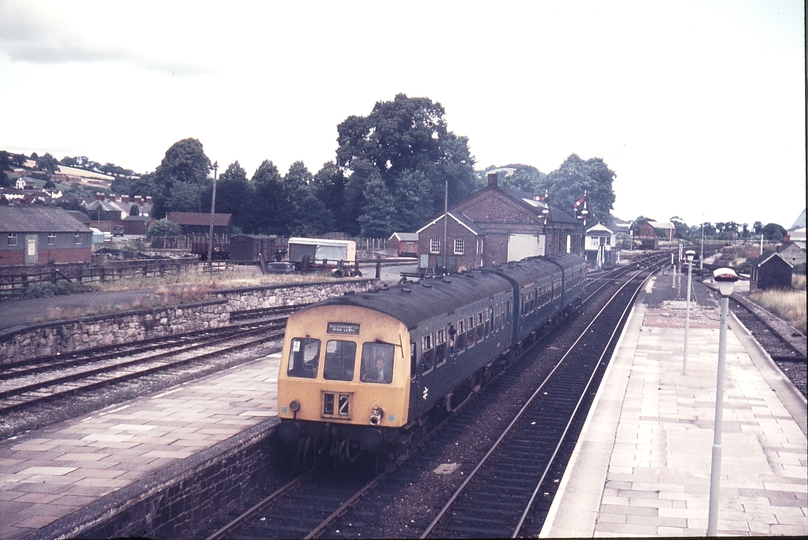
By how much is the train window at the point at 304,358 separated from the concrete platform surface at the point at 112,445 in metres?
1.65

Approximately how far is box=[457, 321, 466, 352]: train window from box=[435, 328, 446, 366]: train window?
3.70 ft

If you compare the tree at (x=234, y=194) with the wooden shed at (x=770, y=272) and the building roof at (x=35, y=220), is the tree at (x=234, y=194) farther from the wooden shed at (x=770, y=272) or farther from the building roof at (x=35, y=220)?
the wooden shed at (x=770, y=272)

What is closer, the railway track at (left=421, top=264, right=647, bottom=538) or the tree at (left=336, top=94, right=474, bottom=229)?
the railway track at (left=421, top=264, right=647, bottom=538)

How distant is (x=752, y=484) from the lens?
11.1 metres

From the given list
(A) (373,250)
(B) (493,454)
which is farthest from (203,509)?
(A) (373,250)

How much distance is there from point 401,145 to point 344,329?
130ft

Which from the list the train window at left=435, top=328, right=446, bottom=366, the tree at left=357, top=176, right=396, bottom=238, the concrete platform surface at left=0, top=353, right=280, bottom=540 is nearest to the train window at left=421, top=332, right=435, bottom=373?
the train window at left=435, top=328, right=446, bottom=366

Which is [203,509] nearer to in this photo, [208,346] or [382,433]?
[382,433]

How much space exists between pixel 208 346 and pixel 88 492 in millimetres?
13901

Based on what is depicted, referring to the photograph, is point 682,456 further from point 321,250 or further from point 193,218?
point 193,218

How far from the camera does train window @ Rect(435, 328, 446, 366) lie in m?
13.9

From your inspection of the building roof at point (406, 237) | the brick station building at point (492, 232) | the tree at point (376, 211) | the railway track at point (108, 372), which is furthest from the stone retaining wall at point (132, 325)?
the building roof at point (406, 237)

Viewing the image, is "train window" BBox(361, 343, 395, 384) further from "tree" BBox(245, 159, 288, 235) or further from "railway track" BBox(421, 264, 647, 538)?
"tree" BBox(245, 159, 288, 235)

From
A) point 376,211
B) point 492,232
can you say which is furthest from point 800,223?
point 492,232
